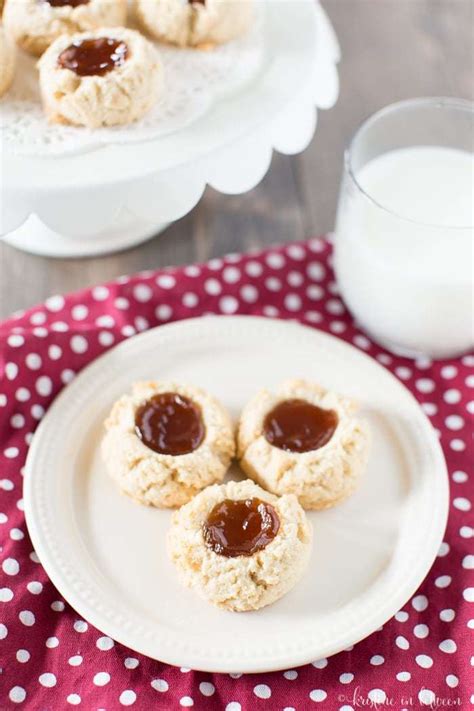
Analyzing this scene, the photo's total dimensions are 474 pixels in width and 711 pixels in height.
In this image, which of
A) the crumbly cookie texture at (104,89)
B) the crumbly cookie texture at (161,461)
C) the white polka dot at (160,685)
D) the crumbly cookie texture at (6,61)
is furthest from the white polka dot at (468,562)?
the crumbly cookie texture at (6,61)

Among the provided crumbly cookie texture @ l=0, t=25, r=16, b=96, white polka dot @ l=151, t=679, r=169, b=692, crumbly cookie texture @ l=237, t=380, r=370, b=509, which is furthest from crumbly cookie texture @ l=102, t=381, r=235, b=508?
crumbly cookie texture @ l=0, t=25, r=16, b=96

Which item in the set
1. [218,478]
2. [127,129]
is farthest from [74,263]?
[218,478]

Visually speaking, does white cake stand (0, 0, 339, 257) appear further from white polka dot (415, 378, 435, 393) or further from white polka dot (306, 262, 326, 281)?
white polka dot (415, 378, 435, 393)

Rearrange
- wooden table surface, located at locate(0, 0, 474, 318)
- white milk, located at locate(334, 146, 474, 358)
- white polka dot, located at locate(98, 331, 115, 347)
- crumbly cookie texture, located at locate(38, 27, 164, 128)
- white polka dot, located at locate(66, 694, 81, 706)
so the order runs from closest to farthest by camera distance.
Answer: white polka dot, located at locate(66, 694, 81, 706)
crumbly cookie texture, located at locate(38, 27, 164, 128)
white milk, located at locate(334, 146, 474, 358)
white polka dot, located at locate(98, 331, 115, 347)
wooden table surface, located at locate(0, 0, 474, 318)

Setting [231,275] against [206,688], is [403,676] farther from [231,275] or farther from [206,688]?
[231,275]

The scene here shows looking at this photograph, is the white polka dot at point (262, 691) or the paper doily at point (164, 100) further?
the paper doily at point (164, 100)

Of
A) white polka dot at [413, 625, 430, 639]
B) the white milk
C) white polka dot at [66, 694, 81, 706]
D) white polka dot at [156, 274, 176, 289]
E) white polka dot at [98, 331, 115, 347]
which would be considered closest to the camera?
white polka dot at [66, 694, 81, 706]

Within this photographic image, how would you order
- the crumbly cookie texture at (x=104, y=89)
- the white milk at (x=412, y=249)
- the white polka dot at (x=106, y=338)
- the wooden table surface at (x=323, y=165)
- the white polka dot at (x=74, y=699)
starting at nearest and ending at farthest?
the white polka dot at (x=74, y=699)
the crumbly cookie texture at (x=104, y=89)
the white milk at (x=412, y=249)
the white polka dot at (x=106, y=338)
the wooden table surface at (x=323, y=165)

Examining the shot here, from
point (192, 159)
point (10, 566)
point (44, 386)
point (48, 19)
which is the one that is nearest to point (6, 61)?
point (48, 19)

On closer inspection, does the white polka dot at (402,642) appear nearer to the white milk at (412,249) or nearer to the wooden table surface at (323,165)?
the white milk at (412,249)
